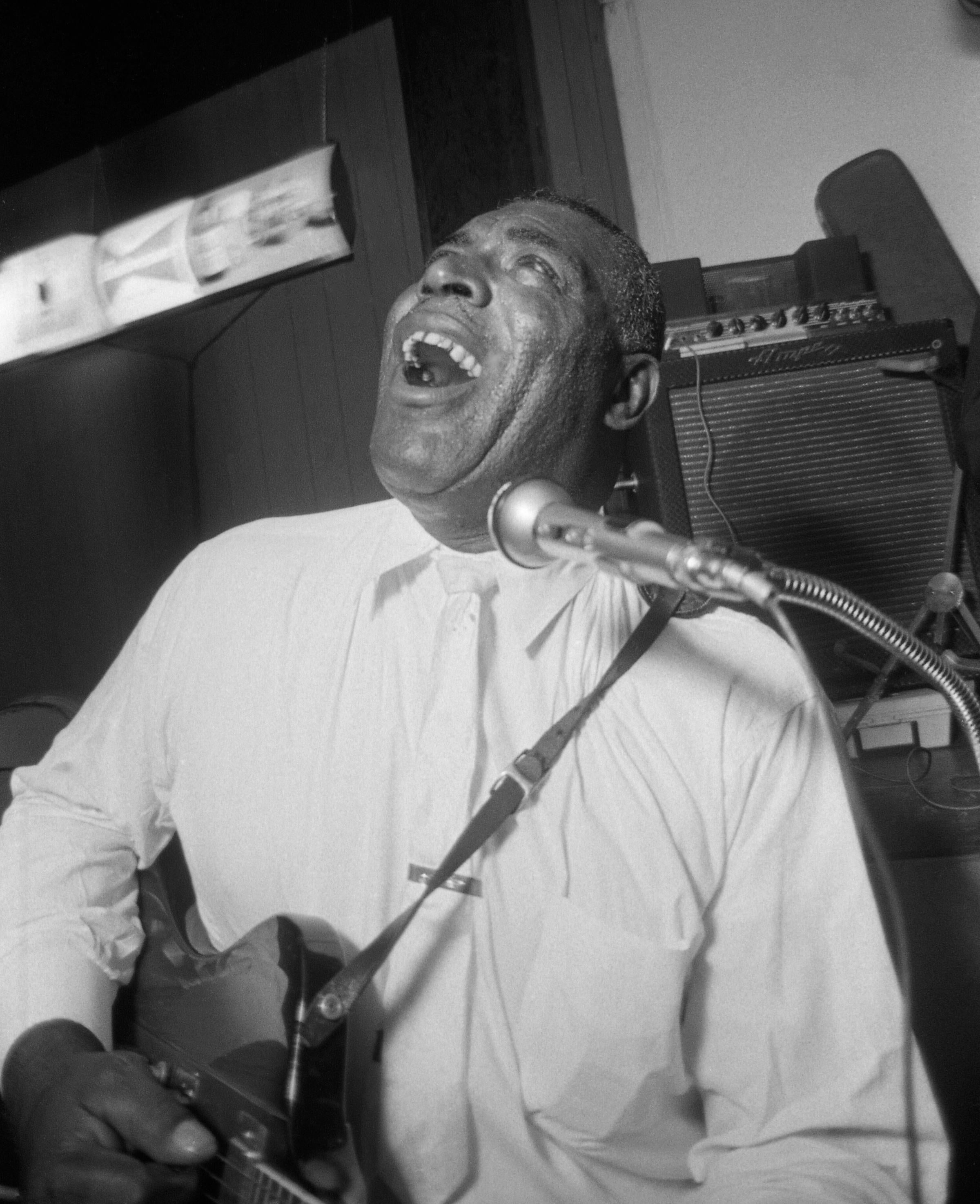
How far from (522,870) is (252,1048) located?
0.92 ft

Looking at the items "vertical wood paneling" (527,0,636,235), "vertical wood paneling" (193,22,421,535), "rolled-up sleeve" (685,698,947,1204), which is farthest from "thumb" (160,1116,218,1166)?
"vertical wood paneling" (527,0,636,235)

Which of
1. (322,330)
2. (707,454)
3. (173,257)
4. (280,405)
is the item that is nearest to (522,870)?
(707,454)

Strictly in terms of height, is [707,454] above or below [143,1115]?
above

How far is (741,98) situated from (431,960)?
2.16 metres

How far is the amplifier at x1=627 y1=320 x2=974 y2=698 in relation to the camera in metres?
1.57

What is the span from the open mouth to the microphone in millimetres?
407

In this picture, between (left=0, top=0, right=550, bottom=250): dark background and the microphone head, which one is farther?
(left=0, top=0, right=550, bottom=250): dark background

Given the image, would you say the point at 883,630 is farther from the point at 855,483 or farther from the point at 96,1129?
the point at 855,483

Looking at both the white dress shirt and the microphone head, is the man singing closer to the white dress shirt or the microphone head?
the white dress shirt

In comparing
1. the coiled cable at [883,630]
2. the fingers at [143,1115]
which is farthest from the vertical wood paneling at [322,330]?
the coiled cable at [883,630]

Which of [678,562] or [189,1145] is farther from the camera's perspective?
[189,1145]

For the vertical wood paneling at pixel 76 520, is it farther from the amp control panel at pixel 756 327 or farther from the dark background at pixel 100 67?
the amp control panel at pixel 756 327

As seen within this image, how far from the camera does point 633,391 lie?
3.71ft

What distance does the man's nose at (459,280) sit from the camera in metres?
1.01
